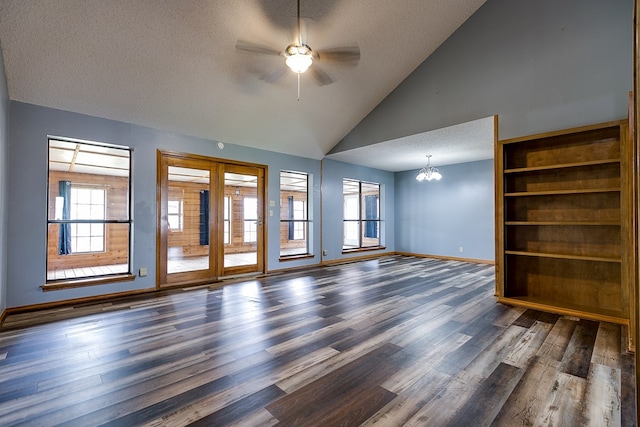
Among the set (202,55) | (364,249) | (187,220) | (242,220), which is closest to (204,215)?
(187,220)

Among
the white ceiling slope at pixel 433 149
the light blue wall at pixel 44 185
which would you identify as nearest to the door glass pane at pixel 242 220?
the light blue wall at pixel 44 185

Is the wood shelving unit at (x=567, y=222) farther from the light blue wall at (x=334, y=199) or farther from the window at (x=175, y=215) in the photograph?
the window at (x=175, y=215)

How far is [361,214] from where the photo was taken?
313 inches

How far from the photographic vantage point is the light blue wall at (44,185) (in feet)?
10.9

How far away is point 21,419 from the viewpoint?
5.07 ft

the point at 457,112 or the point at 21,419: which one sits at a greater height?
the point at 457,112

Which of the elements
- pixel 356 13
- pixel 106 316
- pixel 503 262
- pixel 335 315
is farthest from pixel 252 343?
pixel 356 13

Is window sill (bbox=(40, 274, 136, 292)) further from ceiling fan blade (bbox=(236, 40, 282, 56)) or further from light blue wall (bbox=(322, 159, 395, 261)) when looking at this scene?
light blue wall (bbox=(322, 159, 395, 261))

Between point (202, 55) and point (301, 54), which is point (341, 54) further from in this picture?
point (202, 55)

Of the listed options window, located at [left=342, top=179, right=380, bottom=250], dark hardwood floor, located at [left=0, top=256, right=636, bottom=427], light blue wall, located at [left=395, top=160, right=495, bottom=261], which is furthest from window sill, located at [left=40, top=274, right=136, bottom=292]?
light blue wall, located at [left=395, top=160, right=495, bottom=261]

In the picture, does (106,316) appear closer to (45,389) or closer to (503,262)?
(45,389)

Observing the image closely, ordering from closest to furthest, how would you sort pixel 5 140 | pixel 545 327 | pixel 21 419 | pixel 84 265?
pixel 21 419 → pixel 545 327 → pixel 5 140 → pixel 84 265

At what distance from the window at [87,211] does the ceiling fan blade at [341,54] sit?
10.4 ft

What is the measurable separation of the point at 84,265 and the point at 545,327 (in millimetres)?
6515
